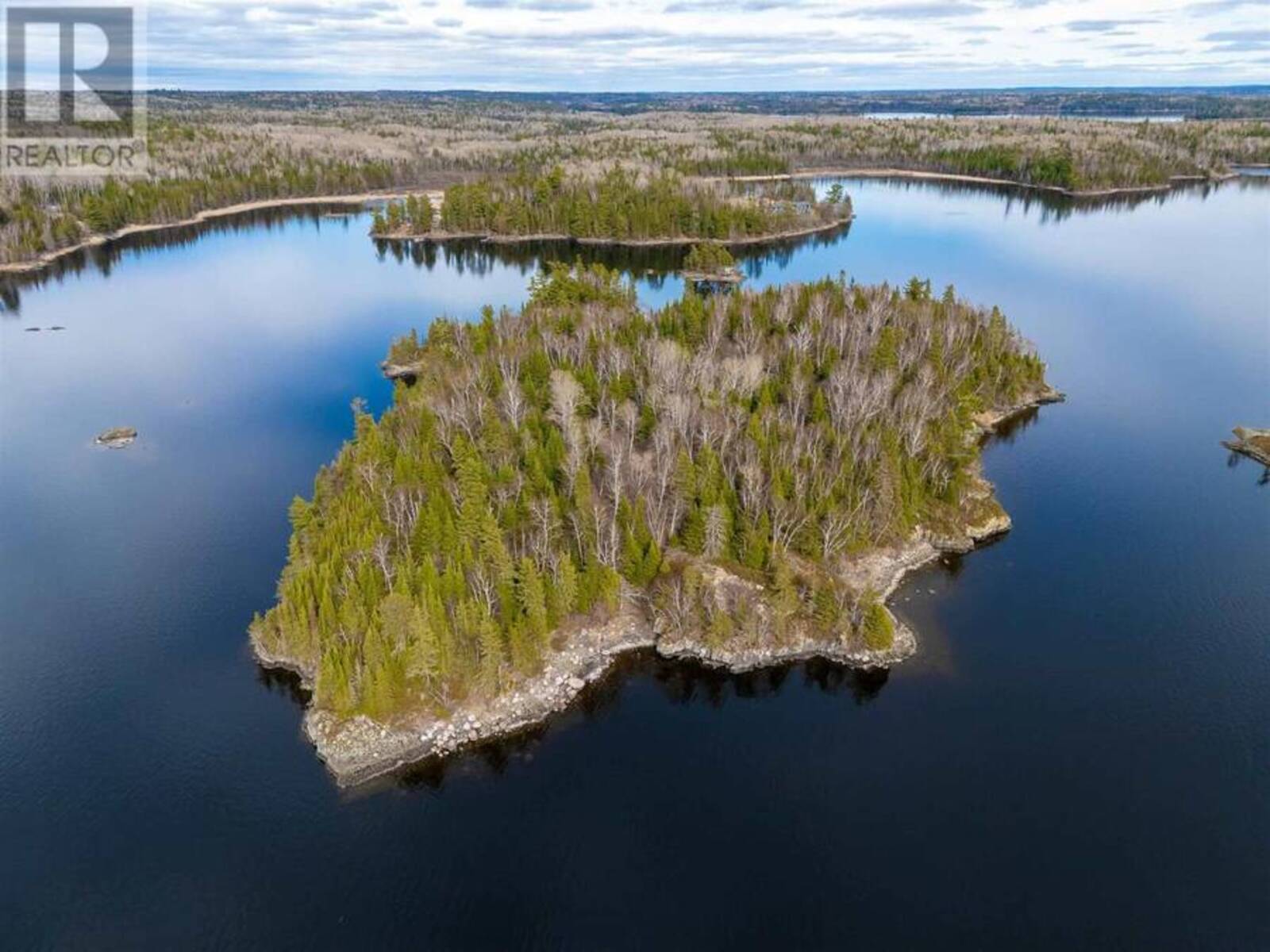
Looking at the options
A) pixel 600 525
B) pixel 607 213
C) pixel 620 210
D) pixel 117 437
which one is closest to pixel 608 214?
pixel 607 213

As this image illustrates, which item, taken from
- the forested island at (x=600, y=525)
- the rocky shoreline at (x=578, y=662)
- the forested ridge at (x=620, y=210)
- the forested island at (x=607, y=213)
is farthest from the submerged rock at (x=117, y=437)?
the forested ridge at (x=620, y=210)

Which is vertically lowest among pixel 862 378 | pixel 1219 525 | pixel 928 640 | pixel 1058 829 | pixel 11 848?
pixel 11 848

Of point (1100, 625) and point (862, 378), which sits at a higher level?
point (862, 378)

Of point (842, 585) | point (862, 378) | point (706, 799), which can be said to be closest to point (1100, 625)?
point (842, 585)

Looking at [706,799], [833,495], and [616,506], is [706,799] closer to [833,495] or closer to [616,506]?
[616,506]

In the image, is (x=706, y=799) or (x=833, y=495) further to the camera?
(x=833, y=495)

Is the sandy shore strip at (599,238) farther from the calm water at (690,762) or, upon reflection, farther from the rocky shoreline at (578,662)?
the rocky shoreline at (578,662)

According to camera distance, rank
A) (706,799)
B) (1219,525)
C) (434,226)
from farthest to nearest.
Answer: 1. (434,226)
2. (1219,525)
3. (706,799)

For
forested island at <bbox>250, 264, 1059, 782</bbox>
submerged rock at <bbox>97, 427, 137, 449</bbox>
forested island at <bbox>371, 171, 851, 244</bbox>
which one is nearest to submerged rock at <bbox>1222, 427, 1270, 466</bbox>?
forested island at <bbox>250, 264, 1059, 782</bbox>
